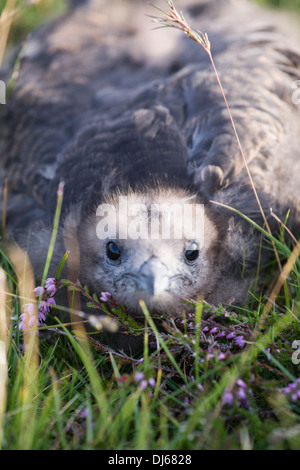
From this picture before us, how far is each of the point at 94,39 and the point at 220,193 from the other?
237cm

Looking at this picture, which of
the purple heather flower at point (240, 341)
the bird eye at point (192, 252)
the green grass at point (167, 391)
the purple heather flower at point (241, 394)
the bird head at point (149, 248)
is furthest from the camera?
the bird eye at point (192, 252)

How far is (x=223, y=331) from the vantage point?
2.81 meters

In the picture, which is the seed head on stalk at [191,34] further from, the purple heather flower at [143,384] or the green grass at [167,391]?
the purple heather flower at [143,384]

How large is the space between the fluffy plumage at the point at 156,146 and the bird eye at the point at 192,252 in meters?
0.03

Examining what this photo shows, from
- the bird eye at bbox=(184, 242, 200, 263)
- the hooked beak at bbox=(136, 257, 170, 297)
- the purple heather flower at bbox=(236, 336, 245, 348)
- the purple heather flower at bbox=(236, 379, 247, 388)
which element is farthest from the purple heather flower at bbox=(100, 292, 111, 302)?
the purple heather flower at bbox=(236, 379, 247, 388)

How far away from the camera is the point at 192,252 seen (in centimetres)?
306

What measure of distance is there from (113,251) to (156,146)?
0.74 metres
